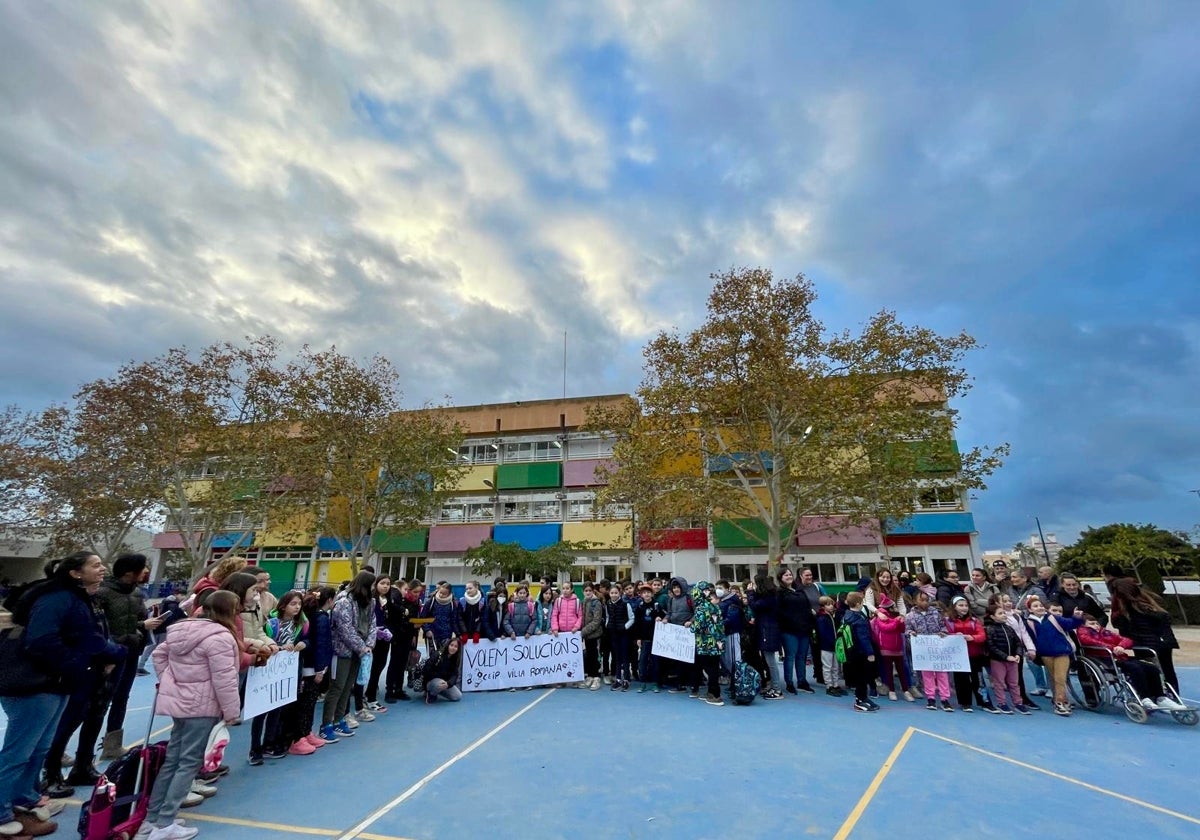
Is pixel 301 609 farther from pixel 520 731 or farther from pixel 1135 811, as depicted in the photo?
pixel 1135 811

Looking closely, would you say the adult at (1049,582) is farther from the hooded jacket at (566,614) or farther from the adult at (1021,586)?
the hooded jacket at (566,614)

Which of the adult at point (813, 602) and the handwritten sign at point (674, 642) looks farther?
the adult at point (813, 602)

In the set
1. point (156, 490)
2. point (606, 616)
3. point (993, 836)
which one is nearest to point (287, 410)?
point (156, 490)

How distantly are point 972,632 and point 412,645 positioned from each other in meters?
9.42

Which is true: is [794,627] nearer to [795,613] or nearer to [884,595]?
[795,613]

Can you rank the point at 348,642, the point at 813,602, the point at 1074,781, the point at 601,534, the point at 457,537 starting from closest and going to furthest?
the point at 1074,781, the point at 348,642, the point at 813,602, the point at 601,534, the point at 457,537

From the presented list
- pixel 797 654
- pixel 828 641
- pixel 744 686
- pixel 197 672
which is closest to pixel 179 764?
pixel 197 672

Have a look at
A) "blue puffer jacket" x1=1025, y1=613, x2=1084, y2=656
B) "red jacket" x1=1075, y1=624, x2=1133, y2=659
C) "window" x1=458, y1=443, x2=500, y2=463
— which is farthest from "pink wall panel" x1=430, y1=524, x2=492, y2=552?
"red jacket" x1=1075, y1=624, x2=1133, y2=659

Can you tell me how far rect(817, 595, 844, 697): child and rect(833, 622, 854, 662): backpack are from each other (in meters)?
0.42

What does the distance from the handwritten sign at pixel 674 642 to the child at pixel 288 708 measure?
18.5 feet

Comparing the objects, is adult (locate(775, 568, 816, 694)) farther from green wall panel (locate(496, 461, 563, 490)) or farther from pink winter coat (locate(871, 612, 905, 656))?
green wall panel (locate(496, 461, 563, 490))

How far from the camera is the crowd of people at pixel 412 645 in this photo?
4.25 m

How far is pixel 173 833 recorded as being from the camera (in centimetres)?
414

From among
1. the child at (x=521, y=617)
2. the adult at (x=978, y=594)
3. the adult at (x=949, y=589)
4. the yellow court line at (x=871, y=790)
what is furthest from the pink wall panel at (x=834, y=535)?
the yellow court line at (x=871, y=790)
